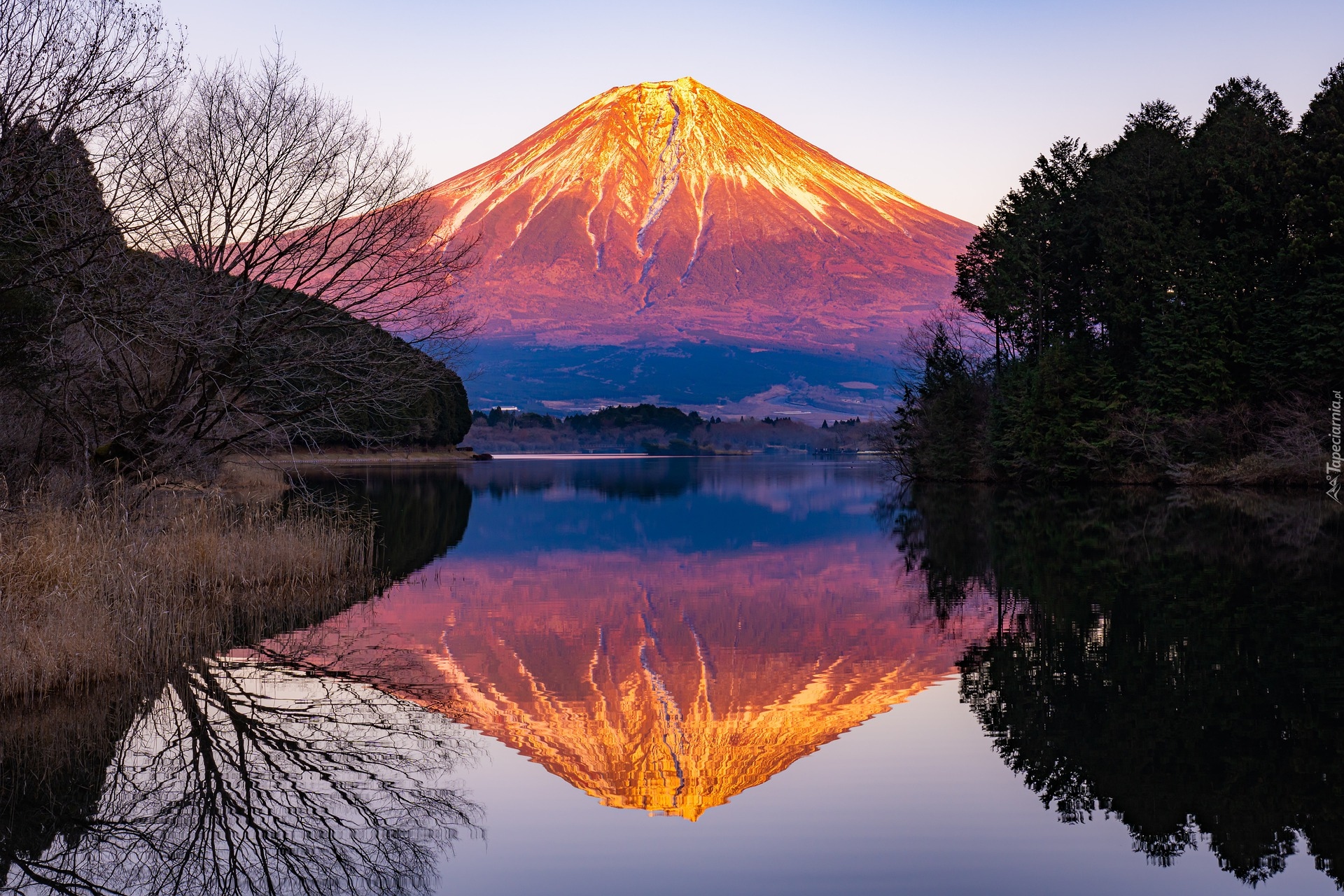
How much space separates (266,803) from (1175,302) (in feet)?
138

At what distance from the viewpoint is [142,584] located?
12484mm

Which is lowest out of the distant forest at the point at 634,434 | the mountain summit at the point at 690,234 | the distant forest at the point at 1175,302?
the distant forest at the point at 634,434

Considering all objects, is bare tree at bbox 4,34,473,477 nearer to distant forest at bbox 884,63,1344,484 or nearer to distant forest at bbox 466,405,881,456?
distant forest at bbox 884,63,1344,484

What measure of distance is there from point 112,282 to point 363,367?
5309mm

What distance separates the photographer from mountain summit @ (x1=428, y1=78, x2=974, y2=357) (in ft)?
555

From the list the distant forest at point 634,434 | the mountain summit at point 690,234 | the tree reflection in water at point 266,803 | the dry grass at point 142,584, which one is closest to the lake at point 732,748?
the tree reflection in water at point 266,803

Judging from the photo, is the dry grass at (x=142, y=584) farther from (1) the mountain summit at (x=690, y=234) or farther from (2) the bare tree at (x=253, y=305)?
(1) the mountain summit at (x=690, y=234)

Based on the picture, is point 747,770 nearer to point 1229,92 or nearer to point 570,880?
point 570,880

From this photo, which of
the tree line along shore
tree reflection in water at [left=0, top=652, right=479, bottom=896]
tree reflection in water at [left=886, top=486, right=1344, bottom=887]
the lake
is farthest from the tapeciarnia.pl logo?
tree reflection in water at [left=0, top=652, right=479, bottom=896]

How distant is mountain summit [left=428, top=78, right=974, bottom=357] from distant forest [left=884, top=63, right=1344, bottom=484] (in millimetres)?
114981

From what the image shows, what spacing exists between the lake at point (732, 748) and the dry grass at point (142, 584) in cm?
50

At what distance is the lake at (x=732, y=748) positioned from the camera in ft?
20.4

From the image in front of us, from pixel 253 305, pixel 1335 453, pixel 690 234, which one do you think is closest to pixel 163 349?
pixel 253 305

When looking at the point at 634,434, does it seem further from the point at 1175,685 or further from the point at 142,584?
the point at 1175,685
